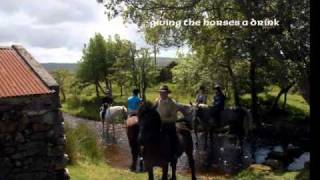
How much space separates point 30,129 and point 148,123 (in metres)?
2.74

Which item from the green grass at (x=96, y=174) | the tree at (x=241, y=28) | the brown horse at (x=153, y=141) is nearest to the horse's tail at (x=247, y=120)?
the tree at (x=241, y=28)

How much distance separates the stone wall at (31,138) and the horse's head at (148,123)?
198 centimetres

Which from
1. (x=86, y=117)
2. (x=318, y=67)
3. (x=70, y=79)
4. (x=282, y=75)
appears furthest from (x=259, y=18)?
(x=70, y=79)

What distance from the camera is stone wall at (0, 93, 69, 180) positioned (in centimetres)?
1076

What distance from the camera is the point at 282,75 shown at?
50.3 feet

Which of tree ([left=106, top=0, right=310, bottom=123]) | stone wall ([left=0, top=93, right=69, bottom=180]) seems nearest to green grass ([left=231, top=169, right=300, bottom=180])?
tree ([left=106, top=0, right=310, bottom=123])

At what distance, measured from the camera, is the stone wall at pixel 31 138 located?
10.8 m

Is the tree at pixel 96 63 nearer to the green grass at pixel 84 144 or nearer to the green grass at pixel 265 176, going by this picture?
the green grass at pixel 84 144

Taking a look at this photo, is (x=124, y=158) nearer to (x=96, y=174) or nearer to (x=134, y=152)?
(x=134, y=152)

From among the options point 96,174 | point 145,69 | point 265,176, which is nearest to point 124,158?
point 96,174

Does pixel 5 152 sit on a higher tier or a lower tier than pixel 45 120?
lower

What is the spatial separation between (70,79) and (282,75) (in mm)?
49783

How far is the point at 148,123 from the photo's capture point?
36.0 feet

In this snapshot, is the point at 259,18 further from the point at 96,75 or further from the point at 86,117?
the point at 96,75
